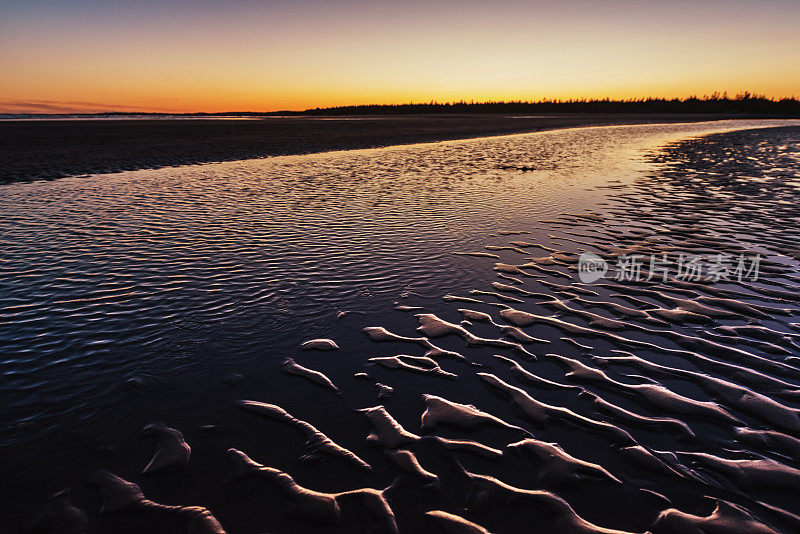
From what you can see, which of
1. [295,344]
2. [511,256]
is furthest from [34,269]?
[511,256]

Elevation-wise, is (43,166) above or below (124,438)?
above

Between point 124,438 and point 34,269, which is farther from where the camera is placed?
point 34,269

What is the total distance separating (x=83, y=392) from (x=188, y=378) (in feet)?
4.03

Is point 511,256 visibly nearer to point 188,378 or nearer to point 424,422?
point 424,422

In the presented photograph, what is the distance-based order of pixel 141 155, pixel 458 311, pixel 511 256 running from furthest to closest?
pixel 141 155, pixel 511 256, pixel 458 311

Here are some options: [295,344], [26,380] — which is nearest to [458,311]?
[295,344]

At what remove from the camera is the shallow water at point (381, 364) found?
12.2 feet

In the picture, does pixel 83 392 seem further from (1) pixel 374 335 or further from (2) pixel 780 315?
(2) pixel 780 315

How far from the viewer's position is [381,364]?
5.81m

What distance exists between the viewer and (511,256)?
33.4ft

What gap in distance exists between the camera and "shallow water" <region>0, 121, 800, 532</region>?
3722 millimetres

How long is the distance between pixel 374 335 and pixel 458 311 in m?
1.70

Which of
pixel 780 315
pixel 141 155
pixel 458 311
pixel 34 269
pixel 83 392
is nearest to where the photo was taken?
pixel 83 392

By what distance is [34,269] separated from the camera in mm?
9406
